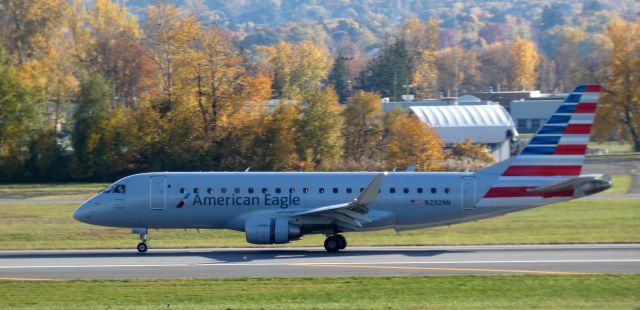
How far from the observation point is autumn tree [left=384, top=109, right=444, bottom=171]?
70062mm

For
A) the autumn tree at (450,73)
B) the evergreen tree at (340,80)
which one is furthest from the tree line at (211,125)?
the autumn tree at (450,73)

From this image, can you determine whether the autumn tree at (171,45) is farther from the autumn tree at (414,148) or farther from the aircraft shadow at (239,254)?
the aircraft shadow at (239,254)

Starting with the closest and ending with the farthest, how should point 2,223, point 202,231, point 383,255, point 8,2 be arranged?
point 383,255 < point 202,231 < point 2,223 < point 8,2

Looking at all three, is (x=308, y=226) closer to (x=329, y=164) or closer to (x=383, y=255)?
(x=383, y=255)

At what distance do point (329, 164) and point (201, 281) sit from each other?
43816mm

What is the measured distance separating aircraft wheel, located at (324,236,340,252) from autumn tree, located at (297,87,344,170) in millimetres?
35494

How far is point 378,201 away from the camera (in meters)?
36.0

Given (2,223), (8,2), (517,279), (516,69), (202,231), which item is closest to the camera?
(517,279)

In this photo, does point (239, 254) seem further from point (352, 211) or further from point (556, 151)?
point (556, 151)

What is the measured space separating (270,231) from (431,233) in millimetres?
9099

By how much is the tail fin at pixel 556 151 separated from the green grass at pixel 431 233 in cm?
359

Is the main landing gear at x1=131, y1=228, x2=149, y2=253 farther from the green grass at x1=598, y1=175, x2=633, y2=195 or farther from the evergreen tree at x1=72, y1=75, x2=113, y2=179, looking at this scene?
the evergreen tree at x1=72, y1=75, x2=113, y2=179

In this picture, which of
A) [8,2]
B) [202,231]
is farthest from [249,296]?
[8,2]

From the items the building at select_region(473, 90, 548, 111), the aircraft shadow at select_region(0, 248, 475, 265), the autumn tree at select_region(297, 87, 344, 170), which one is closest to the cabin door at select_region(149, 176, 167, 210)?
the aircraft shadow at select_region(0, 248, 475, 265)
